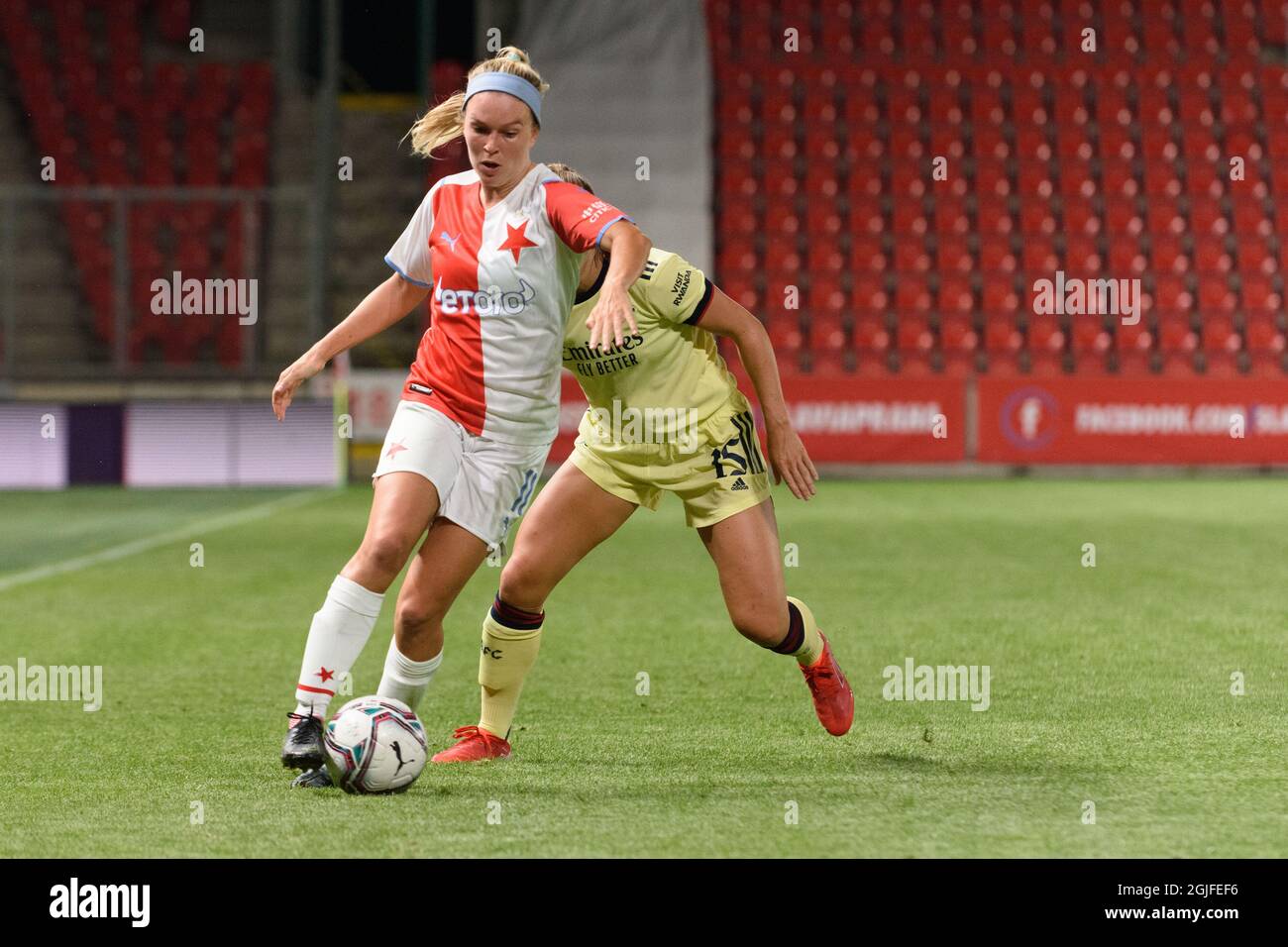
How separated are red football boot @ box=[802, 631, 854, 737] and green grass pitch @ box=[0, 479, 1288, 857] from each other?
82 millimetres

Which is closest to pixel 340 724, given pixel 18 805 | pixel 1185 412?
pixel 18 805

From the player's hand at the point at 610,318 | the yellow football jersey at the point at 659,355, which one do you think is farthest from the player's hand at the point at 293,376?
the player's hand at the point at 610,318

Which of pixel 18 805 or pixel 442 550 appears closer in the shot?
pixel 18 805

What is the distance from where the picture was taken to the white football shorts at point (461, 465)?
475cm

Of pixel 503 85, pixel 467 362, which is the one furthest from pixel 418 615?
pixel 503 85

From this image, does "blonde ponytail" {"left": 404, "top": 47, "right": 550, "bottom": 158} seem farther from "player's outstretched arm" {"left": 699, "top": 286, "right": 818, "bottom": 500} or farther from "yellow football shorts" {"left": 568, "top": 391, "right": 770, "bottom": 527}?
"yellow football shorts" {"left": 568, "top": 391, "right": 770, "bottom": 527}

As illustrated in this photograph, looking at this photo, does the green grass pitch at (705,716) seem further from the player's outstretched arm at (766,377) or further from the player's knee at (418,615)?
the player's outstretched arm at (766,377)

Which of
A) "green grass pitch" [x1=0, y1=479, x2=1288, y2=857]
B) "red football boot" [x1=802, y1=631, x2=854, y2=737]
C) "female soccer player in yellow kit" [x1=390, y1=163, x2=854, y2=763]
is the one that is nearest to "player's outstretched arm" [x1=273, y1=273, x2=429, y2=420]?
"female soccer player in yellow kit" [x1=390, y1=163, x2=854, y2=763]

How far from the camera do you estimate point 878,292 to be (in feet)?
Answer: 74.9

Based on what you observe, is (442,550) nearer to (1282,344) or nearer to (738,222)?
(738,222)

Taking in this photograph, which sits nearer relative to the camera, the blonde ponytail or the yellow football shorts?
the blonde ponytail

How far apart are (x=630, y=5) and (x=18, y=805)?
20.5 meters

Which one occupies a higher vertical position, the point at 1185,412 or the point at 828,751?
the point at 1185,412

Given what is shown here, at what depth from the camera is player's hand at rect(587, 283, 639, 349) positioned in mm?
4125
